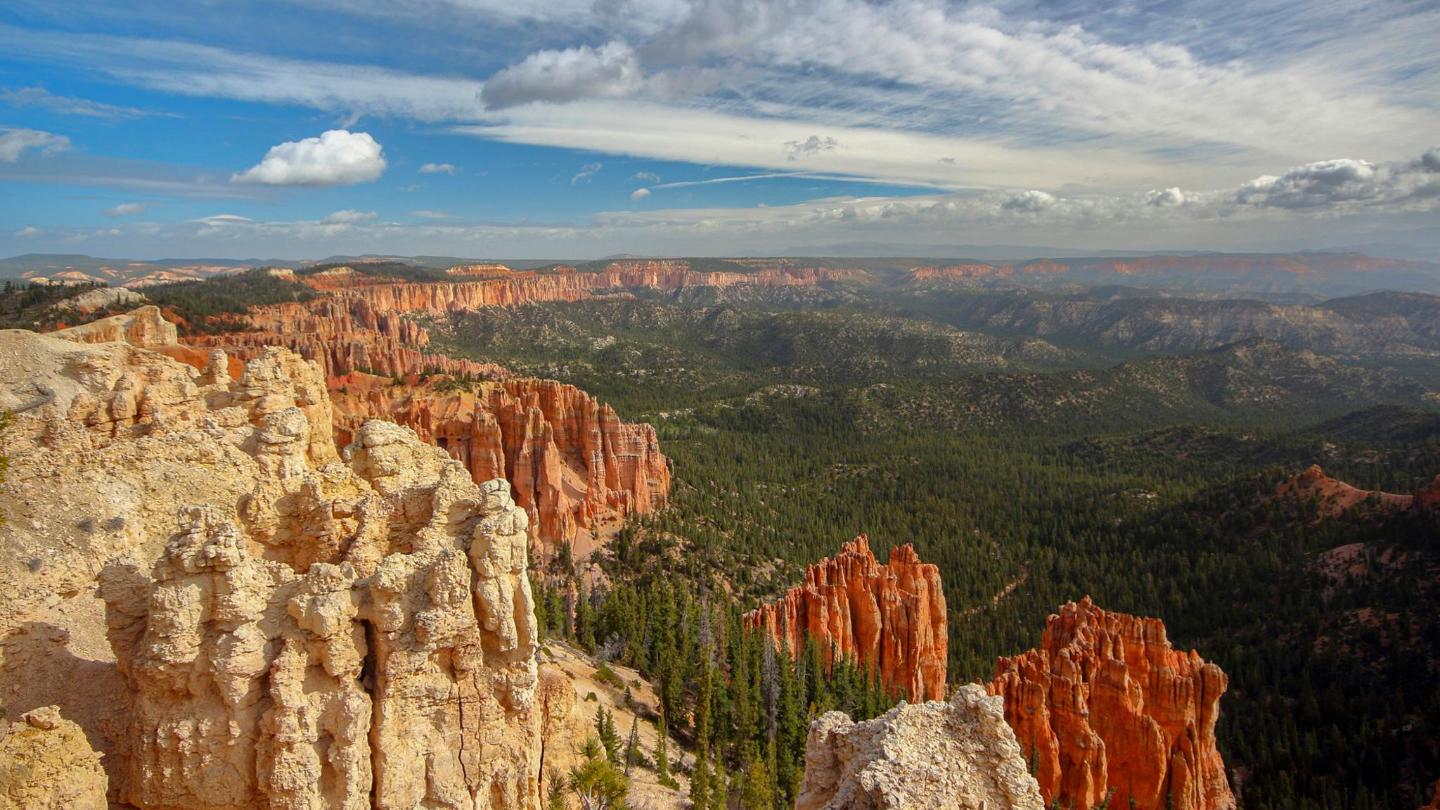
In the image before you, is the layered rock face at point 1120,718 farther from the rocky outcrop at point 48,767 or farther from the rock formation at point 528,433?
the rock formation at point 528,433

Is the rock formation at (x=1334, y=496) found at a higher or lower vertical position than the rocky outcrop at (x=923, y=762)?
lower

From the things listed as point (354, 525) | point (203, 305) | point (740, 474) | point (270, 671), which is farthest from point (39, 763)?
point (203, 305)

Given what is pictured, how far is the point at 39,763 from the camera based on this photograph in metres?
8.98

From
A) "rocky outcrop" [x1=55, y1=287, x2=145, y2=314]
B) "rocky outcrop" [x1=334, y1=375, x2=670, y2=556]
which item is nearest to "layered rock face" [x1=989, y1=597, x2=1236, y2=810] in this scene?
"rocky outcrop" [x1=334, y1=375, x2=670, y2=556]

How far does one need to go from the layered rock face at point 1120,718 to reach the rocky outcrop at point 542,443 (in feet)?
108

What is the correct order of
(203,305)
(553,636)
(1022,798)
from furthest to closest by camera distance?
(203,305), (553,636), (1022,798)

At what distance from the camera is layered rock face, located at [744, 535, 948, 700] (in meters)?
42.0

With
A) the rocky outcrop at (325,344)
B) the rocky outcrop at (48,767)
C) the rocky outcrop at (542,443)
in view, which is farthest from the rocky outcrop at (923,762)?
the rocky outcrop at (325,344)

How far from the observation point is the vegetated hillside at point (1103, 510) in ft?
131

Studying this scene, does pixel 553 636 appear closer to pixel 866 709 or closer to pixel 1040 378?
pixel 866 709

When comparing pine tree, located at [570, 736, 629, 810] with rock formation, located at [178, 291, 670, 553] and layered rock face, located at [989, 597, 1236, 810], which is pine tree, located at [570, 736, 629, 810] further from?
rock formation, located at [178, 291, 670, 553]

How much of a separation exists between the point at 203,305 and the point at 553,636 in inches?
2770

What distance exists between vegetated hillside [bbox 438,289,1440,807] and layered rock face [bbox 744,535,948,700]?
471 centimetres

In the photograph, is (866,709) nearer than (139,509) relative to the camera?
No
